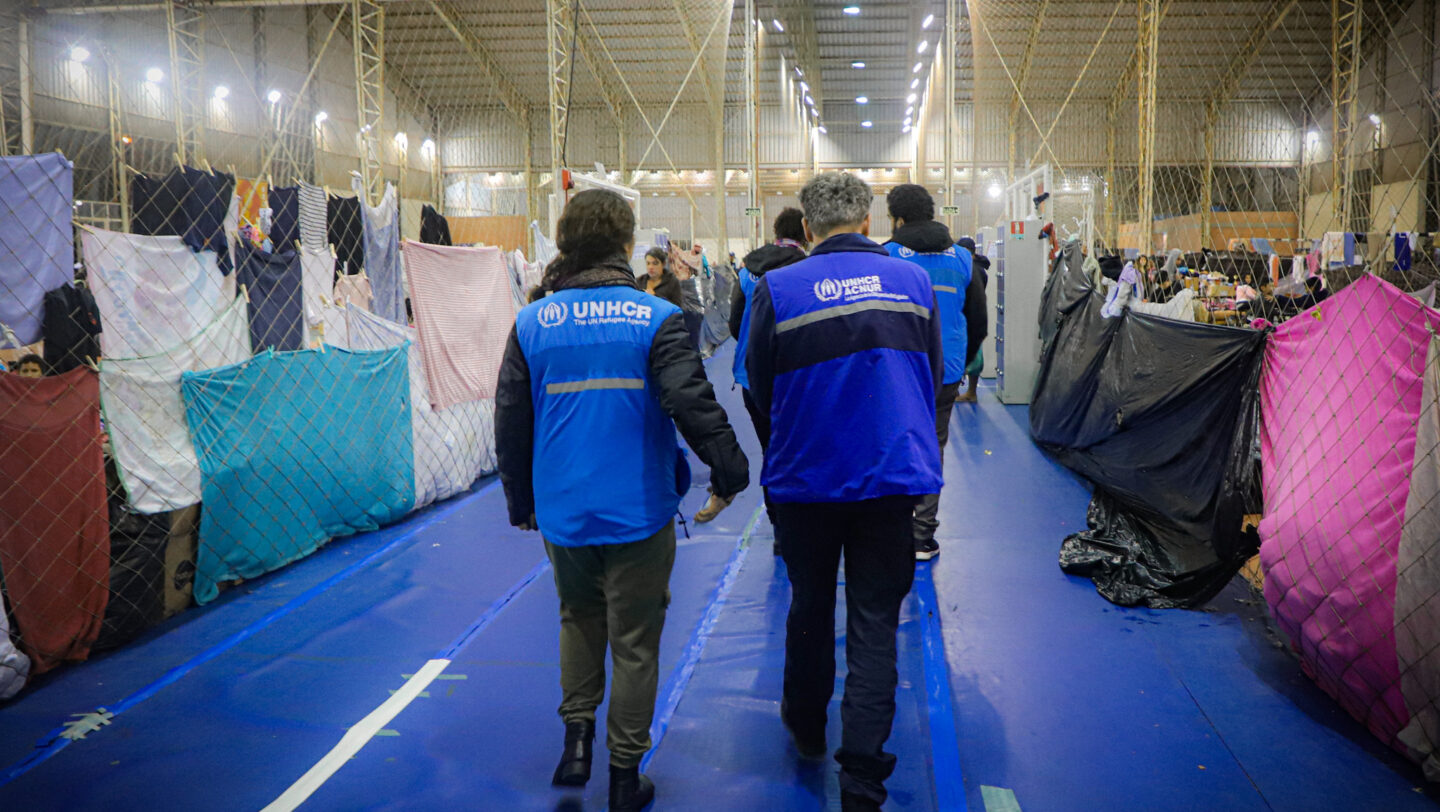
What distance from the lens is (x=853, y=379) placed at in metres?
2.47

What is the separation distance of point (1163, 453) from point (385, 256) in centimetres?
507

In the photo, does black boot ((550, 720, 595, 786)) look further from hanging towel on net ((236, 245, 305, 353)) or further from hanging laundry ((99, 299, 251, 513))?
hanging towel on net ((236, 245, 305, 353))

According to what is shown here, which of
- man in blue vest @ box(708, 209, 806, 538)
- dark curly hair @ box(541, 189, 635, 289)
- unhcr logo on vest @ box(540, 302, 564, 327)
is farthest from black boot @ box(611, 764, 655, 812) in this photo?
man in blue vest @ box(708, 209, 806, 538)

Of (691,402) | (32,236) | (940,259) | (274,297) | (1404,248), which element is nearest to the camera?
(691,402)

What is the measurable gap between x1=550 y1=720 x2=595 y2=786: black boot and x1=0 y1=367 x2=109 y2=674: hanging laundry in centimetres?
231

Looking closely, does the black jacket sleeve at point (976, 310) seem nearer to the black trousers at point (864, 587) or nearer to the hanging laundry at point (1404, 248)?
the black trousers at point (864, 587)

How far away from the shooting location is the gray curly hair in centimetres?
268

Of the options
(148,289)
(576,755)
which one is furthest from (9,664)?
(576,755)

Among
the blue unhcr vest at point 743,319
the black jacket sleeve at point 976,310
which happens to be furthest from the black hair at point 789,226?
the black jacket sleeve at point 976,310

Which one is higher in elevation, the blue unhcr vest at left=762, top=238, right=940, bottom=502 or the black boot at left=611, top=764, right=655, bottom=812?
the blue unhcr vest at left=762, top=238, right=940, bottom=502

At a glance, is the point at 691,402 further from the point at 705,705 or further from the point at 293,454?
the point at 293,454

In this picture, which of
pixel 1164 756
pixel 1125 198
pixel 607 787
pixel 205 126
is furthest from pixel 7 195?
pixel 1125 198

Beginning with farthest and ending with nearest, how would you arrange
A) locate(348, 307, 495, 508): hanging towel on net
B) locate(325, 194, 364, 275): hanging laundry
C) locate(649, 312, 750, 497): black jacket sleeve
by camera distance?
locate(348, 307, 495, 508): hanging towel on net, locate(325, 194, 364, 275): hanging laundry, locate(649, 312, 750, 497): black jacket sleeve

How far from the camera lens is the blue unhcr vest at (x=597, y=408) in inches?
96.3
